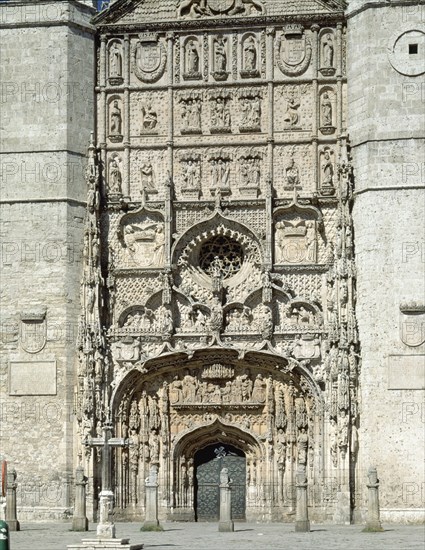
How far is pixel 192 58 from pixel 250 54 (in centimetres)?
111

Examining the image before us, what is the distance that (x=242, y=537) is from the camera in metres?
22.4

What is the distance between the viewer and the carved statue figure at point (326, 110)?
88.9 feet

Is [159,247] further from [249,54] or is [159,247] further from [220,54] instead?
[249,54]

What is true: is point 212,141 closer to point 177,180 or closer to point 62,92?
point 177,180

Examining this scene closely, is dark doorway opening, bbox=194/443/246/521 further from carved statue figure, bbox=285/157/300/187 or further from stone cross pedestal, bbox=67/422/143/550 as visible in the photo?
stone cross pedestal, bbox=67/422/143/550

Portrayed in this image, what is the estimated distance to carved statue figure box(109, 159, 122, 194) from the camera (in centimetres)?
2752

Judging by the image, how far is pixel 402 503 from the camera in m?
25.5

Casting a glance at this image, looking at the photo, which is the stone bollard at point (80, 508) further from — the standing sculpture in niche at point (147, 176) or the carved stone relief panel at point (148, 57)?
the carved stone relief panel at point (148, 57)

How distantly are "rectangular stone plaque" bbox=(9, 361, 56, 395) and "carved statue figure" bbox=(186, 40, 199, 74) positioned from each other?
6.14 meters

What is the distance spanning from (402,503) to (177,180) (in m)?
7.31

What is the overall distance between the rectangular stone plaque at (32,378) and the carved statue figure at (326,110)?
6.75 m

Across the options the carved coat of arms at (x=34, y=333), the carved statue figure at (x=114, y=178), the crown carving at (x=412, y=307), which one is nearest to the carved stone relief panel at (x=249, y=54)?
the carved statue figure at (x=114, y=178)

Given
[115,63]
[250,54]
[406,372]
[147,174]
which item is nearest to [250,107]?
[250,54]

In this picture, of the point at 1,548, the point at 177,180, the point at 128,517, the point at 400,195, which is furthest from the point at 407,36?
the point at 1,548
